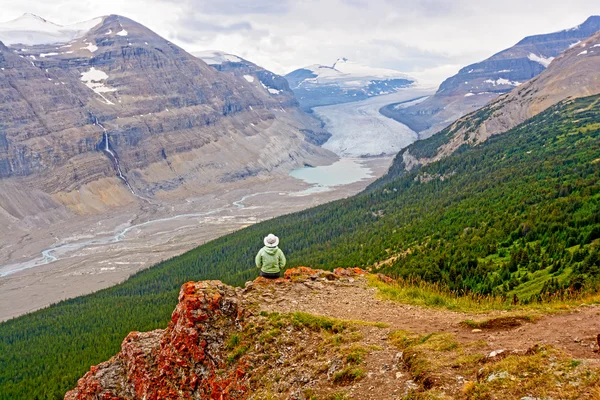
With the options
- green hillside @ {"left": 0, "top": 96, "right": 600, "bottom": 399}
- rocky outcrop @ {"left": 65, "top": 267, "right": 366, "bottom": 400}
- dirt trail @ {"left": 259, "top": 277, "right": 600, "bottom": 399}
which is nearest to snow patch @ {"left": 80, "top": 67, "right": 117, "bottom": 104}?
green hillside @ {"left": 0, "top": 96, "right": 600, "bottom": 399}

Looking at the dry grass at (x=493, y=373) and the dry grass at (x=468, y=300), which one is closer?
the dry grass at (x=493, y=373)

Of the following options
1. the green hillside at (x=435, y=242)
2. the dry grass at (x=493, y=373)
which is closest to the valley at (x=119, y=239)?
the green hillside at (x=435, y=242)

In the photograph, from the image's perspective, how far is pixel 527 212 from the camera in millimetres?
37750

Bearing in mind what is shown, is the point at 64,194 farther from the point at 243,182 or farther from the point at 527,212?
the point at 527,212

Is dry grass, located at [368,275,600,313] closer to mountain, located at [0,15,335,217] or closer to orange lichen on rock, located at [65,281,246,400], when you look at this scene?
orange lichen on rock, located at [65,281,246,400]

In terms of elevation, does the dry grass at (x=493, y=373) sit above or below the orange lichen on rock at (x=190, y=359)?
above

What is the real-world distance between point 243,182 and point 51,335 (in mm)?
137895

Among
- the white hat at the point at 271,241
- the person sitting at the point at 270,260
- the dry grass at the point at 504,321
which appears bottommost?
the dry grass at the point at 504,321

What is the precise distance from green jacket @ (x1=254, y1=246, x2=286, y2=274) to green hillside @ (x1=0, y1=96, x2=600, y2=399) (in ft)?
33.0

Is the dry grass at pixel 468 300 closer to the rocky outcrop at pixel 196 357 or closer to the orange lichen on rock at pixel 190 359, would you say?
the rocky outcrop at pixel 196 357

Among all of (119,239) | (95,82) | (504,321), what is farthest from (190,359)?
(95,82)

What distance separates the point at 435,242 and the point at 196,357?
30730 millimetres

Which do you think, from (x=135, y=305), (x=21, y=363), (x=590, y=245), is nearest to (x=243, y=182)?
(x=135, y=305)

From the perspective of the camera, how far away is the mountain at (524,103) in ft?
341
